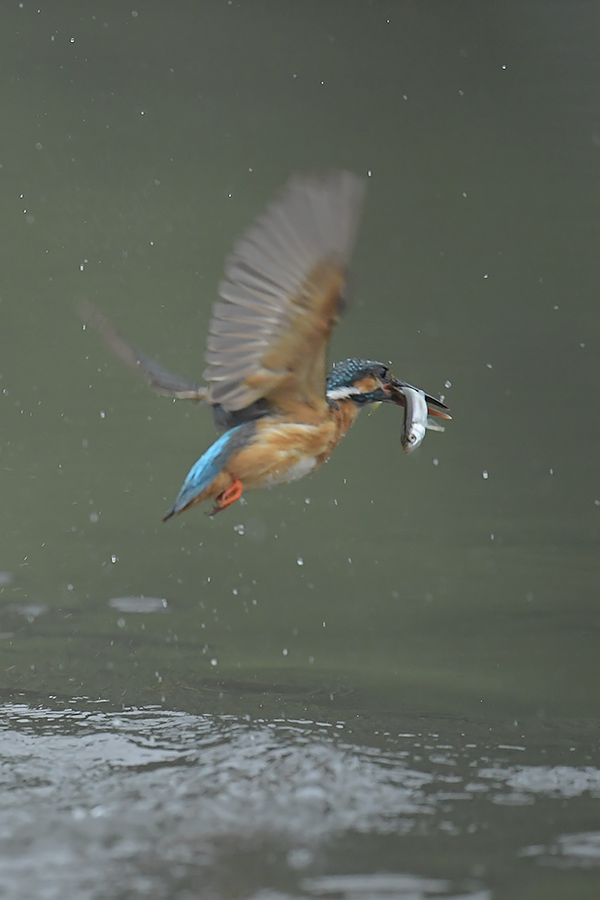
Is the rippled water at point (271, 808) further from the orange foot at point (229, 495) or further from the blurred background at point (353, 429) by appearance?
the orange foot at point (229, 495)

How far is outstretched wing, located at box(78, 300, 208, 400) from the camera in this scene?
215 centimetres

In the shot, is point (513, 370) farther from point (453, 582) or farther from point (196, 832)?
Answer: point (196, 832)

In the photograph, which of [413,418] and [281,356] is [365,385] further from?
[281,356]

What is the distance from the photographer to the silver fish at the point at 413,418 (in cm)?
216

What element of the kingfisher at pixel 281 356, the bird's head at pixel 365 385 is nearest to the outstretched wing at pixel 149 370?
the kingfisher at pixel 281 356

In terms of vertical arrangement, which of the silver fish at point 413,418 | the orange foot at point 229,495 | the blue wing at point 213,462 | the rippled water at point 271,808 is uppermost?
the silver fish at point 413,418

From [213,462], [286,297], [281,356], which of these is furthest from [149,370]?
[286,297]

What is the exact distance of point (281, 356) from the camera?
1988mm

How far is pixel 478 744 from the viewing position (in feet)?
7.62

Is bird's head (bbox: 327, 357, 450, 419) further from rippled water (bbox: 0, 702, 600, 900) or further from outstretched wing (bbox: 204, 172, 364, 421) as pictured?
rippled water (bbox: 0, 702, 600, 900)

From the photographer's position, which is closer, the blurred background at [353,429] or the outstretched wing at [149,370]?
the outstretched wing at [149,370]

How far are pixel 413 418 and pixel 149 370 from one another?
458 millimetres

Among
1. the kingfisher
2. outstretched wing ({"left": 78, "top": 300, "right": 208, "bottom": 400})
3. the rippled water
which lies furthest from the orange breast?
the rippled water

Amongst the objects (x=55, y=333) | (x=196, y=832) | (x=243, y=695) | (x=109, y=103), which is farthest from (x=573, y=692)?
(x=109, y=103)
